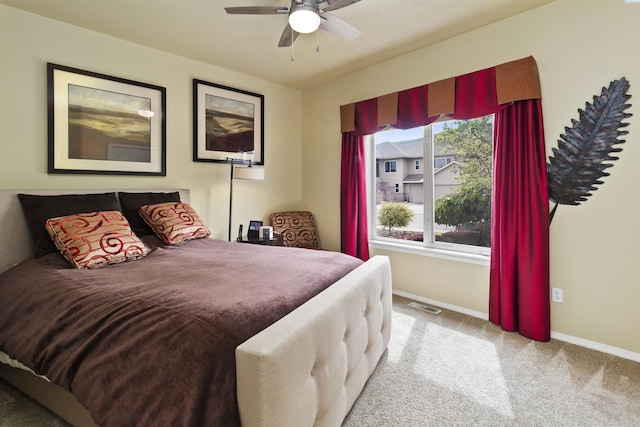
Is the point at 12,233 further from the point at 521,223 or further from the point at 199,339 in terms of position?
the point at 521,223

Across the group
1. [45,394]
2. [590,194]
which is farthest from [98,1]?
[590,194]

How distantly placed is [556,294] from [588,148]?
1109 millimetres

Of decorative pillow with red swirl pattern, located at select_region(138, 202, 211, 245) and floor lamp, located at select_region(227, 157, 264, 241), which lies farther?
floor lamp, located at select_region(227, 157, 264, 241)

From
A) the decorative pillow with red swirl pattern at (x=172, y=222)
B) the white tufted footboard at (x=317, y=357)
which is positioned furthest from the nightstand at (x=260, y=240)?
the white tufted footboard at (x=317, y=357)

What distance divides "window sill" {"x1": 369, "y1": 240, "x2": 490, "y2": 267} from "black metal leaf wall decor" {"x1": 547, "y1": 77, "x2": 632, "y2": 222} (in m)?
0.69

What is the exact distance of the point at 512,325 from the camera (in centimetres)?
254

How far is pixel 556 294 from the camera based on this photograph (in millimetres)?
2434

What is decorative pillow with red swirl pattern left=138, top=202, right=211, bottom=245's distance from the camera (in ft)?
8.33

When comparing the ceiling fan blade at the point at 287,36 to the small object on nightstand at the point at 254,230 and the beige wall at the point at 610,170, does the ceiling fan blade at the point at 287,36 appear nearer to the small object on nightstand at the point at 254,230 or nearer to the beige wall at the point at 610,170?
the beige wall at the point at 610,170

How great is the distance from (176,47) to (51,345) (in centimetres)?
279

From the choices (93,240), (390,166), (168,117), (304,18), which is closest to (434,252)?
(390,166)

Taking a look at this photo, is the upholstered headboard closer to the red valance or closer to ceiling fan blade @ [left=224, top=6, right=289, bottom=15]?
ceiling fan blade @ [left=224, top=6, right=289, bottom=15]

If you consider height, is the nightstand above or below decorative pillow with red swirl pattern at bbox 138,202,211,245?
below

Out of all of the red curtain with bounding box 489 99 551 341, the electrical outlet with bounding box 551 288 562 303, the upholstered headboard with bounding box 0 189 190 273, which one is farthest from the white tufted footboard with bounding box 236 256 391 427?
the upholstered headboard with bounding box 0 189 190 273
